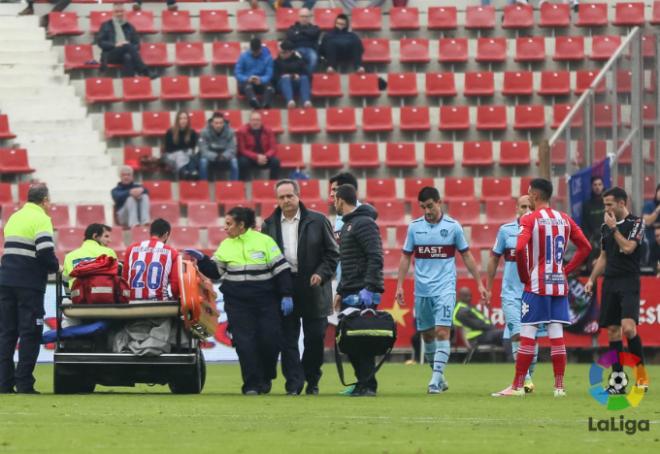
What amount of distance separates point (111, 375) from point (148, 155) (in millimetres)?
14459

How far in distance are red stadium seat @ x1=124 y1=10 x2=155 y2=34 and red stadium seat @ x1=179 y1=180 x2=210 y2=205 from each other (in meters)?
5.01

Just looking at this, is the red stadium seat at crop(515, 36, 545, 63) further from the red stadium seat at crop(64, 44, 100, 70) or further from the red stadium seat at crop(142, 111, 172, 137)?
the red stadium seat at crop(64, 44, 100, 70)

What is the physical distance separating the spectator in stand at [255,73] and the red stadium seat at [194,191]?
2548 mm

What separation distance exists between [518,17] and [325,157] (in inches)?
220

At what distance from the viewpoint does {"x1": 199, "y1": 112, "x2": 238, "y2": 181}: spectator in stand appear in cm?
2873

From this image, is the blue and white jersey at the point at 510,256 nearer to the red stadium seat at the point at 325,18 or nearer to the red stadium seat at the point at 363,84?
the red stadium seat at the point at 363,84

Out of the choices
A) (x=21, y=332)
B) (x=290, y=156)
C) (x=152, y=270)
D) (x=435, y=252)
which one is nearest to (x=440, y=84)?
(x=290, y=156)

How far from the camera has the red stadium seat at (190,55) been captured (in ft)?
106

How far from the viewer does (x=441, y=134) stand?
31.4 meters

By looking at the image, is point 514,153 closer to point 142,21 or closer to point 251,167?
point 251,167

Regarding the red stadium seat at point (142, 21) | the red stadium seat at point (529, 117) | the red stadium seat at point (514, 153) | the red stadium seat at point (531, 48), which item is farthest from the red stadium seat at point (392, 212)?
the red stadium seat at point (142, 21)

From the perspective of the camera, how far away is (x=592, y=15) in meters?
33.2

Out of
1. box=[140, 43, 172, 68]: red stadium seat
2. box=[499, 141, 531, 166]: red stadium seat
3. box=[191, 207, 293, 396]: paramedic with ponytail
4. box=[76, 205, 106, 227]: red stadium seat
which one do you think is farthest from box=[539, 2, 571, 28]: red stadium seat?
box=[191, 207, 293, 396]: paramedic with ponytail

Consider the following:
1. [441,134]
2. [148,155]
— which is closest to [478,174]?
[441,134]
